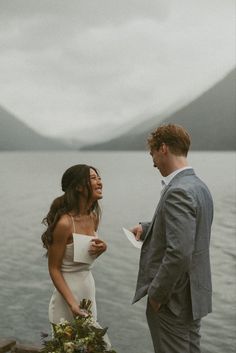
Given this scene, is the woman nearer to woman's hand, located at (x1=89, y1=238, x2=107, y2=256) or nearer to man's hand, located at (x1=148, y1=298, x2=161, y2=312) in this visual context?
woman's hand, located at (x1=89, y1=238, x2=107, y2=256)

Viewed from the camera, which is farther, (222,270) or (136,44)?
(136,44)

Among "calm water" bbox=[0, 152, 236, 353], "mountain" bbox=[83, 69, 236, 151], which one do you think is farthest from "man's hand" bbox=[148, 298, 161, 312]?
"mountain" bbox=[83, 69, 236, 151]

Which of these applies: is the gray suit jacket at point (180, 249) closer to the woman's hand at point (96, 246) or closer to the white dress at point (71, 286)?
the woman's hand at point (96, 246)

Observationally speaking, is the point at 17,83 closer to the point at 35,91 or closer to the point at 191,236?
the point at 35,91

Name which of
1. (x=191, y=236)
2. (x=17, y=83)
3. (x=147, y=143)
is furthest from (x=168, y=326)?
(x=17, y=83)

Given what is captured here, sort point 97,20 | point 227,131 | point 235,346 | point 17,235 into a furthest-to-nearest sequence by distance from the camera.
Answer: point 97,20 → point 227,131 → point 17,235 → point 235,346

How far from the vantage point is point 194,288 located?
122 inches

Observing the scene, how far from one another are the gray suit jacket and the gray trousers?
5 centimetres

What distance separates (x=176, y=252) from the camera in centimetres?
294

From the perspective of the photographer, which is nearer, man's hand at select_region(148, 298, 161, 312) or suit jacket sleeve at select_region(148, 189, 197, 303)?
suit jacket sleeve at select_region(148, 189, 197, 303)

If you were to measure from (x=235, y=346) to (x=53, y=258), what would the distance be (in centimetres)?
617

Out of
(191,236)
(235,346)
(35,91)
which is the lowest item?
(235,346)

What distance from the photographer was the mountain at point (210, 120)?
171375 millimetres

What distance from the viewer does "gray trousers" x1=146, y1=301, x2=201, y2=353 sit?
123 inches
